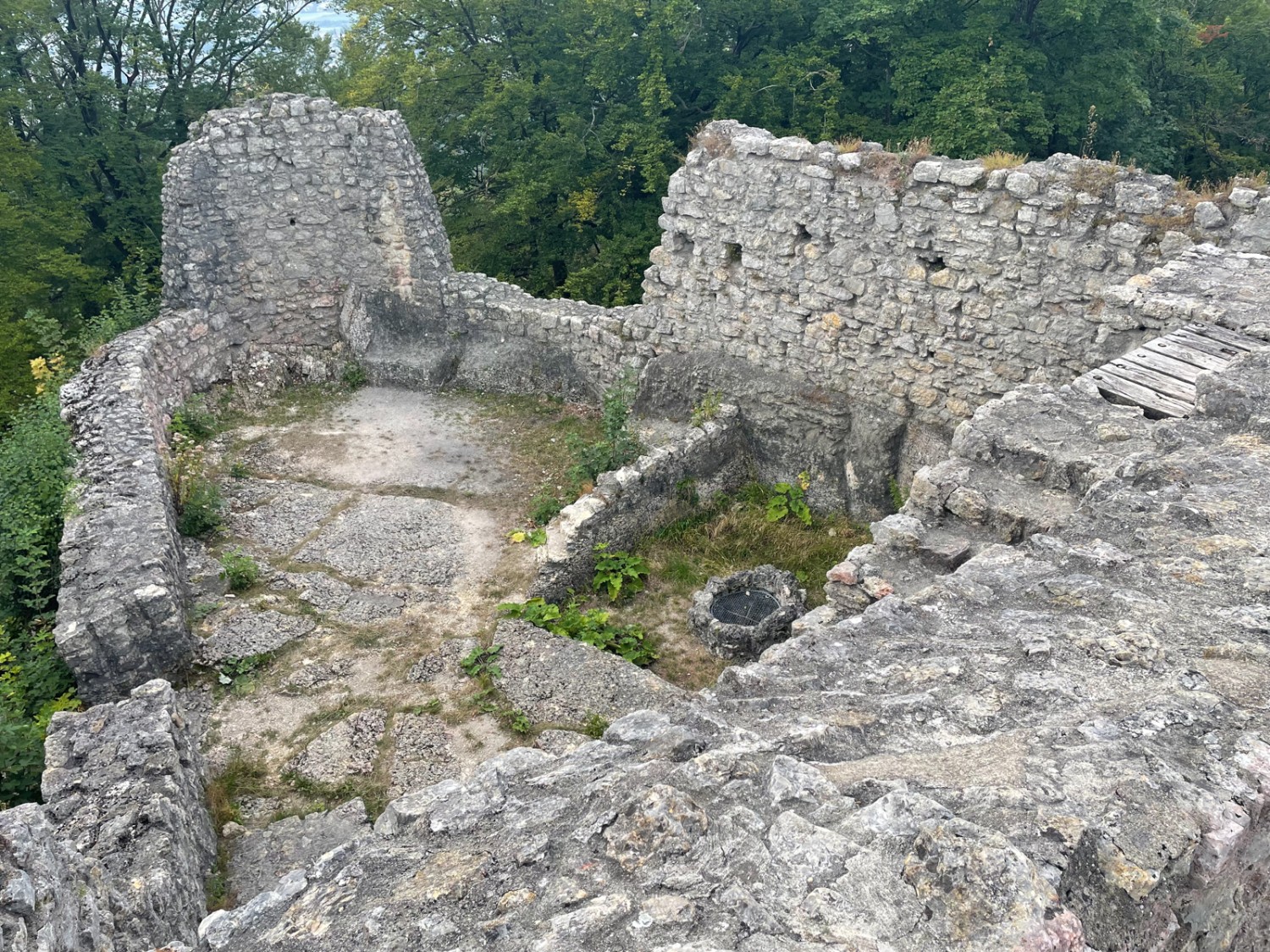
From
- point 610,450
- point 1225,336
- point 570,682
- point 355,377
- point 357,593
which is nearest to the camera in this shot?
point 1225,336

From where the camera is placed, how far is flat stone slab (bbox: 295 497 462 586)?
865cm

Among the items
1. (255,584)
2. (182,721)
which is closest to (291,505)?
(255,584)

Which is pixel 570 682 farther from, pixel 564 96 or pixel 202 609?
pixel 564 96

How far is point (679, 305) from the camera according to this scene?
10727 mm

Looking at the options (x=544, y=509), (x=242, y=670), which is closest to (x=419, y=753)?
(x=242, y=670)

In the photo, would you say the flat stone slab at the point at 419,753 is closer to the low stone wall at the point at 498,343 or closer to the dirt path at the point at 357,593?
the dirt path at the point at 357,593

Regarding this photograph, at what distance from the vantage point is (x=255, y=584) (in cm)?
830

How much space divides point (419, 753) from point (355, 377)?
23.0 ft

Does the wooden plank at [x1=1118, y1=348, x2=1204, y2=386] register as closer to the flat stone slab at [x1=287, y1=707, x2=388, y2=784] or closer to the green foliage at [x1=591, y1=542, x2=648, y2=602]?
the green foliage at [x1=591, y1=542, x2=648, y2=602]

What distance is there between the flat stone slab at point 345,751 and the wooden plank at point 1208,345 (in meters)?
5.79

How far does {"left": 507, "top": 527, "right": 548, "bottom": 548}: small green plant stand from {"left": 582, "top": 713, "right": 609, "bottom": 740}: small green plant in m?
2.48

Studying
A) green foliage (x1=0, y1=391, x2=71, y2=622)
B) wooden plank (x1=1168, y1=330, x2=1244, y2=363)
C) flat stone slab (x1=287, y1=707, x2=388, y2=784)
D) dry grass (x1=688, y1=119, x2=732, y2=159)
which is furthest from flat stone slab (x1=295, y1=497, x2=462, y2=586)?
wooden plank (x1=1168, y1=330, x2=1244, y2=363)

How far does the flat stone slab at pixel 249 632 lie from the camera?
7449 mm

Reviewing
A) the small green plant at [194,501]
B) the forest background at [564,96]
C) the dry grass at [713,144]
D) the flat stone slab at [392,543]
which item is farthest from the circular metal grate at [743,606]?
the forest background at [564,96]
